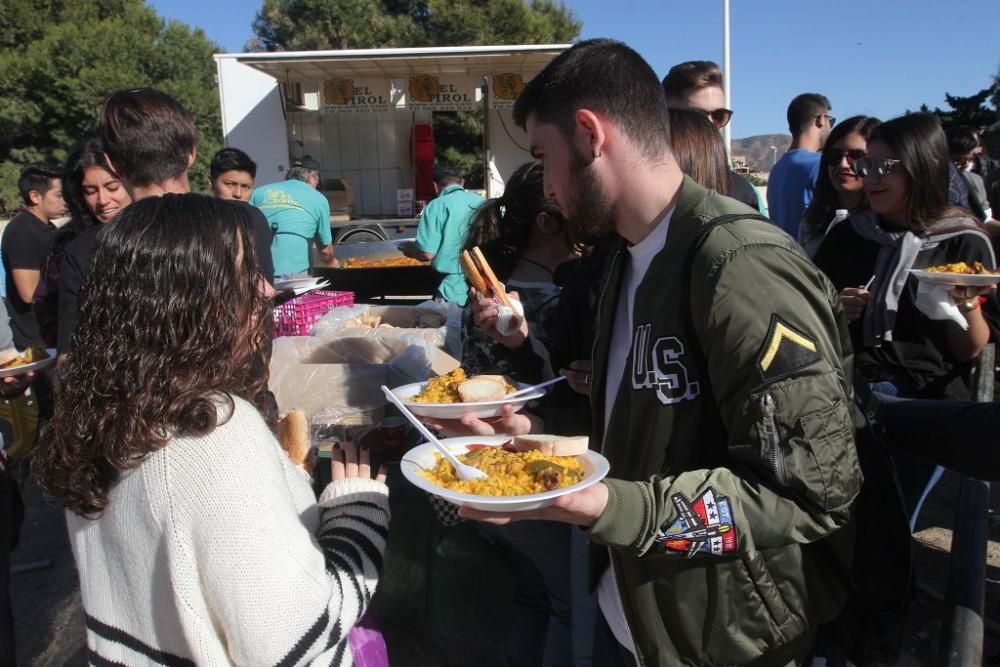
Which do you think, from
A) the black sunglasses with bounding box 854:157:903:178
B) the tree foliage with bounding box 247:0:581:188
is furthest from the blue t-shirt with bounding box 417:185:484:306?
the tree foliage with bounding box 247:0:581:188

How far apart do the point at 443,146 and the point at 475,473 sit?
92.3 ft

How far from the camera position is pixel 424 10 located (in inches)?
1332

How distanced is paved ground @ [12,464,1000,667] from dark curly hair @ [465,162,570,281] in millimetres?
1140

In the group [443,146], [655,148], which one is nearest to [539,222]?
[655,148]

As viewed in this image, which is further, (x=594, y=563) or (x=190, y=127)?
(x=190, y=127)

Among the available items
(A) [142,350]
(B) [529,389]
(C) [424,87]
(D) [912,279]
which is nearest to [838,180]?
(D) [912,279]

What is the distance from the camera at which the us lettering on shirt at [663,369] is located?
1281mm

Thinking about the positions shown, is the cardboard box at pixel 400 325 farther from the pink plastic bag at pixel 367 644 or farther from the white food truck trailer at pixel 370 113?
the white food truck trailer at pixel 370 113

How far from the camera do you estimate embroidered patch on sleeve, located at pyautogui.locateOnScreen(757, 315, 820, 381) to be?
113cm

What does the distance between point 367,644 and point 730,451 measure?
1.41 m

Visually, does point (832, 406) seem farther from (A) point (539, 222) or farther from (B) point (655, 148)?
(A) point (539, 222)

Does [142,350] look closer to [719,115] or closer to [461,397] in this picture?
[461,397]

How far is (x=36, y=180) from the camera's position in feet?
18.1

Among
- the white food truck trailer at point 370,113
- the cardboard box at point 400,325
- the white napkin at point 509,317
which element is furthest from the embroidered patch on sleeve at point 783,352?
the white food truck trailer at point 370,113
